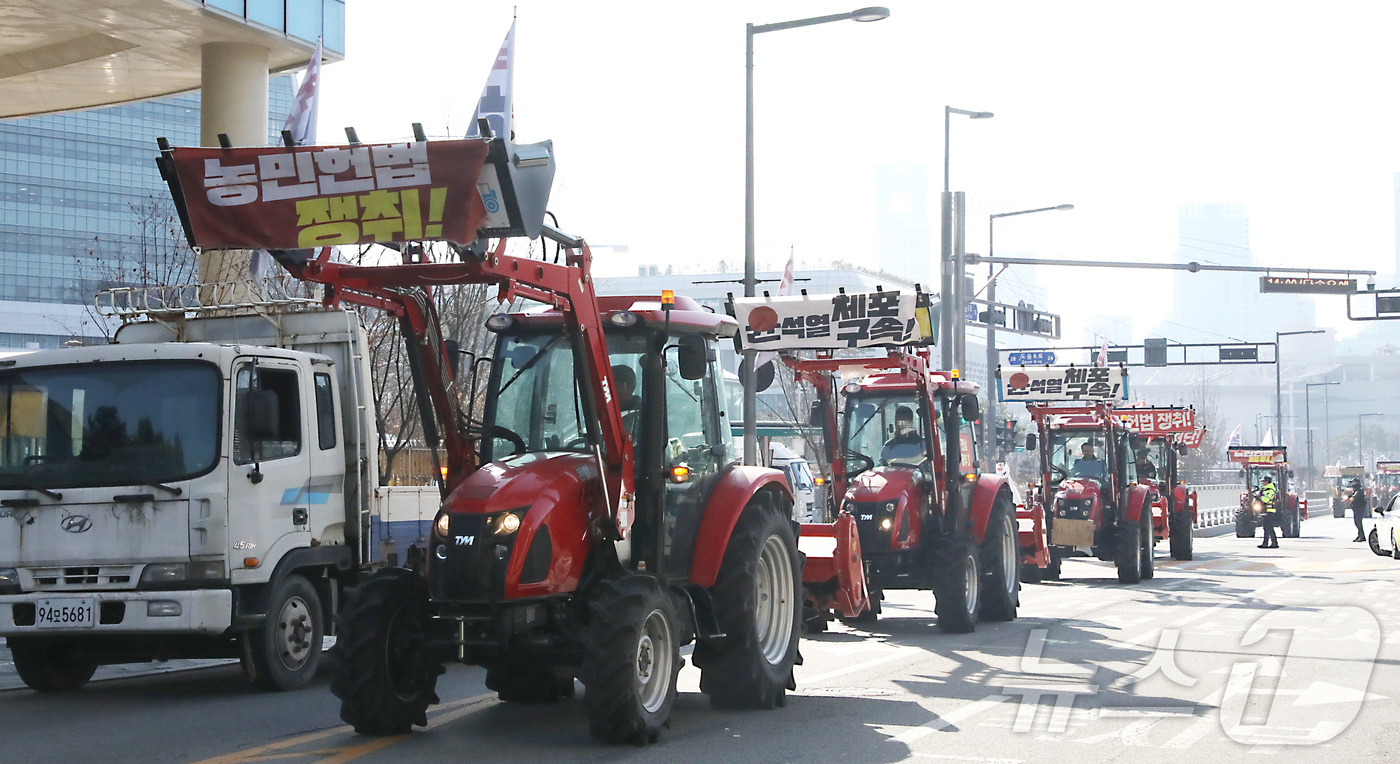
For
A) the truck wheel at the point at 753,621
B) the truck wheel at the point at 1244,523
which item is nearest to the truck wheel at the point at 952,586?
the truck wheel at the point at 753,621

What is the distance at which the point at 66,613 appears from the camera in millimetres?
10047

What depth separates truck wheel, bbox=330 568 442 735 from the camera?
Result: 8.23 meters

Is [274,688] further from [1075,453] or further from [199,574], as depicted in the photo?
[1075,453]

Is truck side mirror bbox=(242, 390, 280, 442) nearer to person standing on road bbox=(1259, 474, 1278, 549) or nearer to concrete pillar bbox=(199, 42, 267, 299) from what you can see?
concrete pillar bbox=(199, 42, 267, 299)

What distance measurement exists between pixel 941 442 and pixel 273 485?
26.0 ft

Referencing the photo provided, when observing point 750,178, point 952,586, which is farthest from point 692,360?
point 750,178

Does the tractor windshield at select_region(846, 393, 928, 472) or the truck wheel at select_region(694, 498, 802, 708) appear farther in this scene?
the tractor windshield at select_region(846, 393, 928, 472)

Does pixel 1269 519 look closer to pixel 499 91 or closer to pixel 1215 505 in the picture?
pixel 1215 505

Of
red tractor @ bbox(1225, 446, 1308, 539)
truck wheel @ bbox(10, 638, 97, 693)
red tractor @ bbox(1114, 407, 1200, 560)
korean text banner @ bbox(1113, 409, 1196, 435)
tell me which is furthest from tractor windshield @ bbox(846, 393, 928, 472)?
red tractor @ bbox(1225, 446, 1308, 539)

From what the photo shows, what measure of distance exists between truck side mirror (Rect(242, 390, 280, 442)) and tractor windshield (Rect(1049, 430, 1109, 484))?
17618 millimetres

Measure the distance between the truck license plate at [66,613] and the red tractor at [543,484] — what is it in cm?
274

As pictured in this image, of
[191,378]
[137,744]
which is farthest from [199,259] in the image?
[137,744]

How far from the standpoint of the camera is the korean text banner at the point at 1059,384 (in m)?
24.0

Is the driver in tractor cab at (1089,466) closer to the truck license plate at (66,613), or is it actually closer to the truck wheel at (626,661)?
the truck wheel at (626,661)
